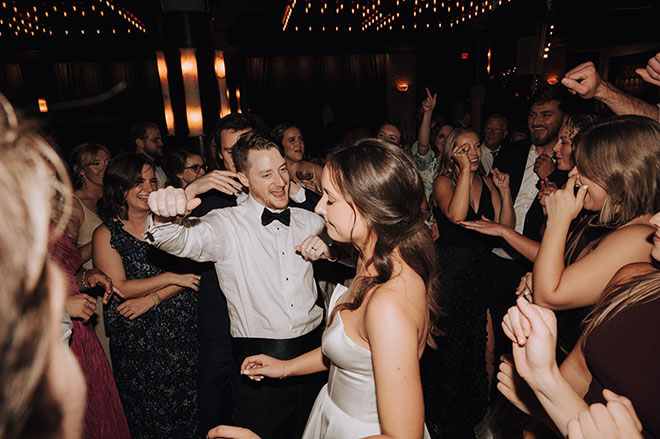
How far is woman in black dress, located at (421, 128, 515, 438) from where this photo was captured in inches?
102

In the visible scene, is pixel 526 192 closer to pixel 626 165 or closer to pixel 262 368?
pixel 626 165

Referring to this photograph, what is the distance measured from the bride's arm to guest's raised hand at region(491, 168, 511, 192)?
2116mm

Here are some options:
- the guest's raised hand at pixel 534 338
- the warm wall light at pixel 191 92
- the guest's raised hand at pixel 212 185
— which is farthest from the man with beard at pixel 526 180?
the warm wall light at pixel 191 92

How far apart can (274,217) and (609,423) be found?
164cm

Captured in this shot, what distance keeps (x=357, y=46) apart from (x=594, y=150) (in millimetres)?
Result: 11658

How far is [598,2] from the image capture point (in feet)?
24.7

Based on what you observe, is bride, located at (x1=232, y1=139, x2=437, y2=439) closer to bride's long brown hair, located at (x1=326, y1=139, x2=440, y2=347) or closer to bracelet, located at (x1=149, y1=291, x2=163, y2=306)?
bride's long brown hair, located at (x1=326, y1=139, x2=440, y2=347)

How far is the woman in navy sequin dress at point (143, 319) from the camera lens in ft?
7.28

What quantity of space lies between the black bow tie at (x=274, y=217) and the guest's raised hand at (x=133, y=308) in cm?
90

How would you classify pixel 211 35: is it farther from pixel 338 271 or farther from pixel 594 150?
pixel 594 150

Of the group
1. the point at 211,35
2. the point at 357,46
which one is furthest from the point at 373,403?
the point at 357,46

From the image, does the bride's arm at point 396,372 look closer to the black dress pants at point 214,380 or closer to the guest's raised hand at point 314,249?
the guest's raised hand at point 314,249

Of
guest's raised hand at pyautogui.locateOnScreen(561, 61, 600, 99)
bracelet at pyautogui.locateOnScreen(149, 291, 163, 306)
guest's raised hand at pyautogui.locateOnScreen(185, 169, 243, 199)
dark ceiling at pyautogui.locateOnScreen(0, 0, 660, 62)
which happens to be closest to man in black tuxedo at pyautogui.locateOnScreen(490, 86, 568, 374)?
guest's raised hand at pyautogui.locateOnScreen(561, 61, 600, 99)

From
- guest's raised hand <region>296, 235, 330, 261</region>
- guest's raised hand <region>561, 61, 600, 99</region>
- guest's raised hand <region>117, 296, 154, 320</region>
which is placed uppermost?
guest's raised hand <region>561, 61, 600, 99</region>
